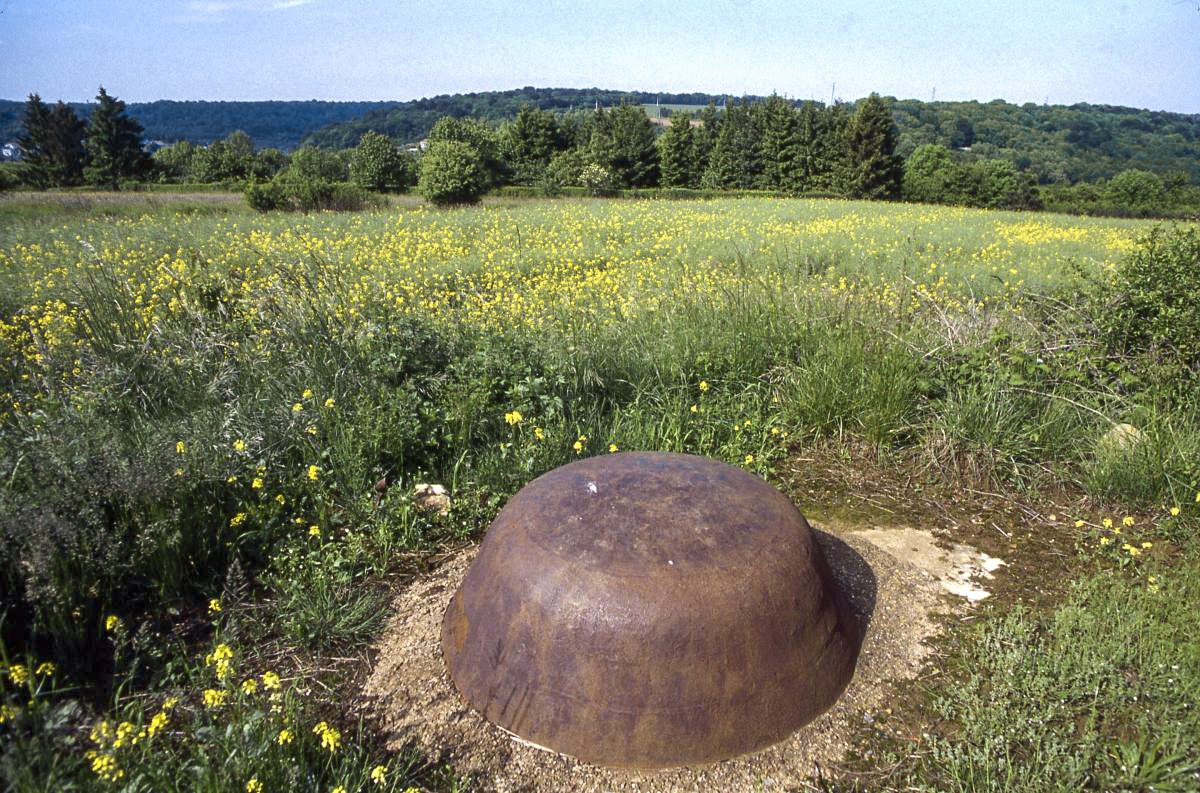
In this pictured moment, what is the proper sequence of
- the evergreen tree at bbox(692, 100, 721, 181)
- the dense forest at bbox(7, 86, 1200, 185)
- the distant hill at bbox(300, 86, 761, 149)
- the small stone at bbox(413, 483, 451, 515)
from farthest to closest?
the distant hill at bbox(300, 86, 761, 149), the dense forest at bbox(7, 86, 1200, 185), the evergreen tree at bbox(692, 100, 721, 181), the small stone at bbox(413, 483, 451, 515)

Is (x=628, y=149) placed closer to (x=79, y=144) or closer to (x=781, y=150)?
(x=781, y=150)

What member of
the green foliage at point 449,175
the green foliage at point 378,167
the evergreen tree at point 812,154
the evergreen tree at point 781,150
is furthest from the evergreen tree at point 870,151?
the green foliage at point 378,167

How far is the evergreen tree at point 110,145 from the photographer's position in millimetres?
41344

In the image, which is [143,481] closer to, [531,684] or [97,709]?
[97,709]

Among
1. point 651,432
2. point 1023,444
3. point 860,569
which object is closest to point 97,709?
point 651,432

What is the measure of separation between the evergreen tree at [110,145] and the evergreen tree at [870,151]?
46.4 m

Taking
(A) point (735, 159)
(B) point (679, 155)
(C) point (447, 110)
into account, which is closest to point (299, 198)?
(B) point (679, 155)

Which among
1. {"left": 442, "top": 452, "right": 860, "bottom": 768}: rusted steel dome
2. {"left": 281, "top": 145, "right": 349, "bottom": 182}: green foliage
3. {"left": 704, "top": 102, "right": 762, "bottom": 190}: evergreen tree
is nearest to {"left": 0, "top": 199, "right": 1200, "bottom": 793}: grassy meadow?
{"left": 442, "top": 452, "right": 860, "bottom": 768}: rusted steel dome

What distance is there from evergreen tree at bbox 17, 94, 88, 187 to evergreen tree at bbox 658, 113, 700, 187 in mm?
37926

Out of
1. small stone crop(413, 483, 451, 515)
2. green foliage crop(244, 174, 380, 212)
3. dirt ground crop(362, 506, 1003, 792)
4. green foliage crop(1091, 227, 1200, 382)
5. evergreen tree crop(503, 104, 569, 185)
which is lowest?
dirt ground crop(362, 506, 1003, 792)

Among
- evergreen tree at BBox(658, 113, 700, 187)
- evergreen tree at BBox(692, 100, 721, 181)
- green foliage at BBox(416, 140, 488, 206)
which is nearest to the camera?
green foliage at BBox(416, 140, 488, 206)

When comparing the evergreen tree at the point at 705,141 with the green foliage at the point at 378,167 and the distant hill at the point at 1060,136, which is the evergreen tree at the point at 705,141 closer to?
the distant hill at the point at 1060,136

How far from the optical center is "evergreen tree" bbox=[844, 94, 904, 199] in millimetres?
45156

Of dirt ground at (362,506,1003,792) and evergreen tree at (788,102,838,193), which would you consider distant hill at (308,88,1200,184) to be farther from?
dirt ground at (362,506,1003,792)
